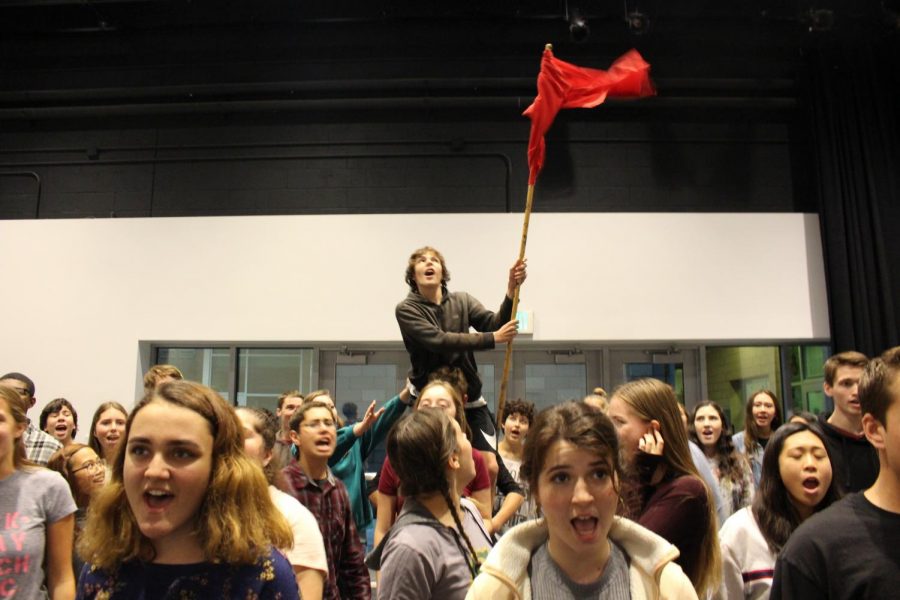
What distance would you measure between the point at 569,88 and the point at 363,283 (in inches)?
86.3

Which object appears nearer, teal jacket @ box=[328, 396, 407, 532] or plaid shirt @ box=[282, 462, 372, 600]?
plaid shirt @ box=[282, 462, 372, 600]

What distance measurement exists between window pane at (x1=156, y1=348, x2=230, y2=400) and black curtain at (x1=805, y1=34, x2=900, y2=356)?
477 centimetres

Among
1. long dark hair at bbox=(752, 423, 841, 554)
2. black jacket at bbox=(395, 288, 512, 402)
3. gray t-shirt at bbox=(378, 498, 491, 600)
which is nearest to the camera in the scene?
gray t-shirt at bbox=(378, 498, 491, 600)

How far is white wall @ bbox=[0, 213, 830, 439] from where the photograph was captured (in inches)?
230

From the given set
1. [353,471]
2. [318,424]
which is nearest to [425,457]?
[318,424]

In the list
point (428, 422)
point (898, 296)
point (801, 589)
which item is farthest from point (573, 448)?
point (898, 296)

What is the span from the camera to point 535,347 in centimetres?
608

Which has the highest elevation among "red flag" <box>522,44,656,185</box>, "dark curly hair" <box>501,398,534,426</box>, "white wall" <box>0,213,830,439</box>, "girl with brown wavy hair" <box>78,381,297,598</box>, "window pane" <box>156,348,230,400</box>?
"red flag" <box>522,44,656,185</box>

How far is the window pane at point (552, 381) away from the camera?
6.11 metres

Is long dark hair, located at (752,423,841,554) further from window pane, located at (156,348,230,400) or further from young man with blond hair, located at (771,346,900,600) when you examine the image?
window pane, located at (156,348,230,400)

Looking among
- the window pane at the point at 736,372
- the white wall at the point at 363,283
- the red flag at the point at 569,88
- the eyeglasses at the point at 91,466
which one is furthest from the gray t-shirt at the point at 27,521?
the window pane at the point at 736,372

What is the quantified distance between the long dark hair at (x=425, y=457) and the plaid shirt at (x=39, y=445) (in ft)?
7.97

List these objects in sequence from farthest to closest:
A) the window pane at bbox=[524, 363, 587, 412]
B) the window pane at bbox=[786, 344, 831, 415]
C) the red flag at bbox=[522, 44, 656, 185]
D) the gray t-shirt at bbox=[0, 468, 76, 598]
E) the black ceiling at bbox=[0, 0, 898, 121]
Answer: the black ceiling at bbox=[0, 0, 898, 121], the window pane at bbox=[524, 363, 587, 412], the window pane at bbox=[786, 344, 831, 415], the red flag at bbox=[522, 44, 656, 185], the gray t-shirt at bbox=[0, 468, 76, 598]

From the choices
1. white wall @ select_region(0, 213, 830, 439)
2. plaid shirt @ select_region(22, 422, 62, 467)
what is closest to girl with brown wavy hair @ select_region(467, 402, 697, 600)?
plaid shirt @ select_region(22, 422, 62, 467)
